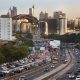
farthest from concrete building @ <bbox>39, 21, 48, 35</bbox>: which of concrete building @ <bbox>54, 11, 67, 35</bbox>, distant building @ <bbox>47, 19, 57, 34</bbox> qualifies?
concrete building @ <bbox>54, 11, 67, 35</bbox>

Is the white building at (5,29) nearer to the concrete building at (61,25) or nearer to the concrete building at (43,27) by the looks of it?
the concrete building at (43,27)

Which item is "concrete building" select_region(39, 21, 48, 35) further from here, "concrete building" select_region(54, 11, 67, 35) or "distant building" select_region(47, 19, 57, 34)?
"concrete building" select_region(54, 11, 67, 35)

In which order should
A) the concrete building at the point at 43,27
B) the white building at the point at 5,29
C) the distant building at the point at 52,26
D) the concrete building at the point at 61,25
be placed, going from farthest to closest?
the distant building at the point at 52,26 → the concrete building at the point at 61,25 → the concrete building at the point at 43,27 → the white building at the point at 5,29

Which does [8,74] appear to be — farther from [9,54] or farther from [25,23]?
[25,23]

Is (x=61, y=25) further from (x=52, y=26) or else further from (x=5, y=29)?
(x=5, y=29)

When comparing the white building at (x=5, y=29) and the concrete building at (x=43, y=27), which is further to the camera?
the concrete building at (x=43, y=27)

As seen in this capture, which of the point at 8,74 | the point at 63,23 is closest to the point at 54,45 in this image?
the point at 8,74

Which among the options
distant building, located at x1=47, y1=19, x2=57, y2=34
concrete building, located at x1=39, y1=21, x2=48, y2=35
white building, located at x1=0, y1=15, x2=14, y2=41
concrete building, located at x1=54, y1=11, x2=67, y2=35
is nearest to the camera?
white building, located at x1=0, y1=15, x2=14, y2=41

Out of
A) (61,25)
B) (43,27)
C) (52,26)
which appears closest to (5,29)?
(43,27)

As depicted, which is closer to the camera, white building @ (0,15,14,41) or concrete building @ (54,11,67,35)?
white building @ (0,15,14,41)

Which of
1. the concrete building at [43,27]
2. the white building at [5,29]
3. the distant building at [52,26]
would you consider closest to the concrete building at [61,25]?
the distant building at [52,26]

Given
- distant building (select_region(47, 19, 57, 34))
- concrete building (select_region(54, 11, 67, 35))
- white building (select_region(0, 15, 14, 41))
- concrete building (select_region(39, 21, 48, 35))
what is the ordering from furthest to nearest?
distant building (select_region(47, 19, 57, 34)), concrete building (select_region(54, 11, 67, 35)), concrete building (select_region(39, 21, 48, 35)), white building (select_region(0, 15, 14, 41))
